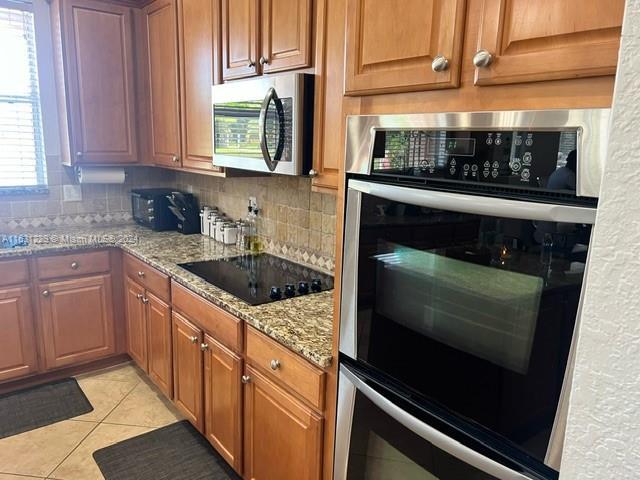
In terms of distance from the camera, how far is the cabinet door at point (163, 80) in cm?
282

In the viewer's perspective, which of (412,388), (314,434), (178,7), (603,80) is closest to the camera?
(603,80)

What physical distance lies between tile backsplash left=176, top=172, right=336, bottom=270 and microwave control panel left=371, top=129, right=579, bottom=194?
1168mm

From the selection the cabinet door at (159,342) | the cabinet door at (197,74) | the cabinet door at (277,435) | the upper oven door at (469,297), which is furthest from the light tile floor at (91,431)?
the upper oven door at (469,297)

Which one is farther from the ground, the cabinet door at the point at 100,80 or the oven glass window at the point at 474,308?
the cabinet door at the point at 100,80

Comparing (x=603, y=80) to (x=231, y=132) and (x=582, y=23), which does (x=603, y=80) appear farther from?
(x=231, y=132)

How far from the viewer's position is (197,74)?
258cm

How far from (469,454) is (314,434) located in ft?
2.18

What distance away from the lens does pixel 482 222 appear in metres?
0.96

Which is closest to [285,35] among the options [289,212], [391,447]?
[289,212]

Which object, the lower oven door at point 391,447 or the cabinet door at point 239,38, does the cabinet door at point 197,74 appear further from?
the lower oven door at point 391,447

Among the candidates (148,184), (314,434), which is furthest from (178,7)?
(314,434)

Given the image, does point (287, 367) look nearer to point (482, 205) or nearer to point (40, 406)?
point (482, 205)

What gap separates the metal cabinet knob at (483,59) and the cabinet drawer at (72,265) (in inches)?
108

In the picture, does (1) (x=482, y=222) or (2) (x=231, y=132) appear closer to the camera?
(1) (x=482, y=222)
